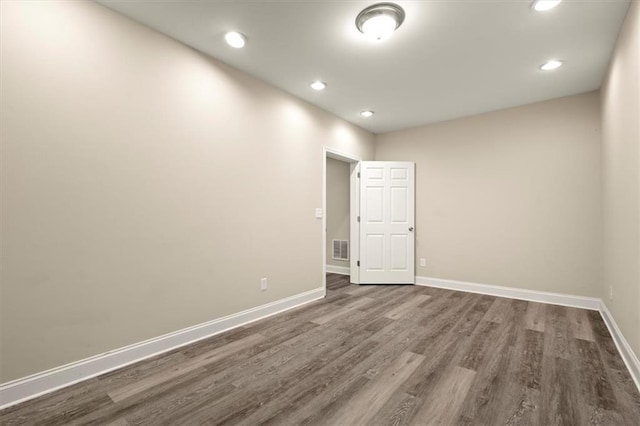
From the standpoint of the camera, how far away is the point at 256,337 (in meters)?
2.72

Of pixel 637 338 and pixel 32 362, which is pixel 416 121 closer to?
pixel 637 338

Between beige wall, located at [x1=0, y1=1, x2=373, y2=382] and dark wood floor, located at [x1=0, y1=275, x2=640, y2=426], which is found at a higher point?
beige wall, located at [x1=0, y1=1, x2=373, y2=382]

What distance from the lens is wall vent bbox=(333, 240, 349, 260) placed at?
5.82m

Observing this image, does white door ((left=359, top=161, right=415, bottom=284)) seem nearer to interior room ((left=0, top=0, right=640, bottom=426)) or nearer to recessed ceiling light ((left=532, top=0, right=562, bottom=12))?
interior room ((left=0, top=0, right=640, bottom=426))

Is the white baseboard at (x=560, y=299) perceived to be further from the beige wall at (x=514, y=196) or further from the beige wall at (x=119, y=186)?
the beige wall at (x=119, y=186)

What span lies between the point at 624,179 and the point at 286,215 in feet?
10.0

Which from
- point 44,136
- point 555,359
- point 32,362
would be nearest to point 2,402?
point 32,362

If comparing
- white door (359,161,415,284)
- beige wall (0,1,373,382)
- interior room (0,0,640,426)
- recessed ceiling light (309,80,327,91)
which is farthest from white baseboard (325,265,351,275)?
recessed ceiling light (309,80,327,91)

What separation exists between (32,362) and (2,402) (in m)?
0.21

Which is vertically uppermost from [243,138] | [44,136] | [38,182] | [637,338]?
[243,138]

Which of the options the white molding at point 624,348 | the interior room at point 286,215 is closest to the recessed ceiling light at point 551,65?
the interior room at point 286,215

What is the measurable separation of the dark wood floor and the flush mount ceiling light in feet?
8.28

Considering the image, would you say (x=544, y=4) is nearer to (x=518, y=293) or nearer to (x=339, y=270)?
(x=518, y=293)

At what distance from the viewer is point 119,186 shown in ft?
7.22
